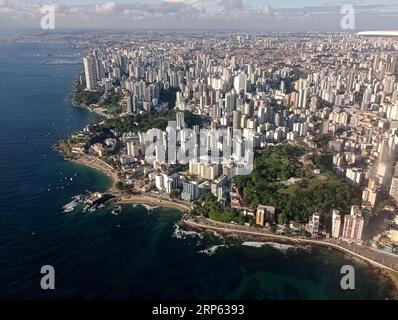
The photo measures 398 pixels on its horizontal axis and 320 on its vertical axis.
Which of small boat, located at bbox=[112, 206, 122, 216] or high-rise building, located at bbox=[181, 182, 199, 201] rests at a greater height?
high-rise building, located at bbox=[181, 182, 199, 201]

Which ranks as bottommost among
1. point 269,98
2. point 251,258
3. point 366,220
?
point 251,258

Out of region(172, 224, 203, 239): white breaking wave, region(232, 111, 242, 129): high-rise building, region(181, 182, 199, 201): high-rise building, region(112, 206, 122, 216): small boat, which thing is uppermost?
region(232, 111, 242, 129): high-rise building

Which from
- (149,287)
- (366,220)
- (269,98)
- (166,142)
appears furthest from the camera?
(269,98)

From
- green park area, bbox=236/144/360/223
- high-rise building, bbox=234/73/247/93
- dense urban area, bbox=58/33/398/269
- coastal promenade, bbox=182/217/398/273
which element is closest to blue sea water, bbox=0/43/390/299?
coastal promenade, bbox=182/217/398/273

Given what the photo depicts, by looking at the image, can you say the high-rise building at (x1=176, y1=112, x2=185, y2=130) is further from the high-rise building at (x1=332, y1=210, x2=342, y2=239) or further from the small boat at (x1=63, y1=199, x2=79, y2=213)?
the high-rise building at (x1=332, y1=210, x2=342, y2=239)

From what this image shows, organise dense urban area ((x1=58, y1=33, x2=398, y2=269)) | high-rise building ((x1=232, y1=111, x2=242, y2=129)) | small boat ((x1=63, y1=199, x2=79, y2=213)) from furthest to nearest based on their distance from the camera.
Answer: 1. high-rise building ((x1=232, y1=111, x2=242, y2=129))
2. small boat ((x1=63, y1=199, x2=79, y2=213))
3. dense urban area ((x1=58, y1=33, x2=398, y2=269))

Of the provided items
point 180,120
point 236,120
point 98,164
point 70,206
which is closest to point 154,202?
point 70,206
